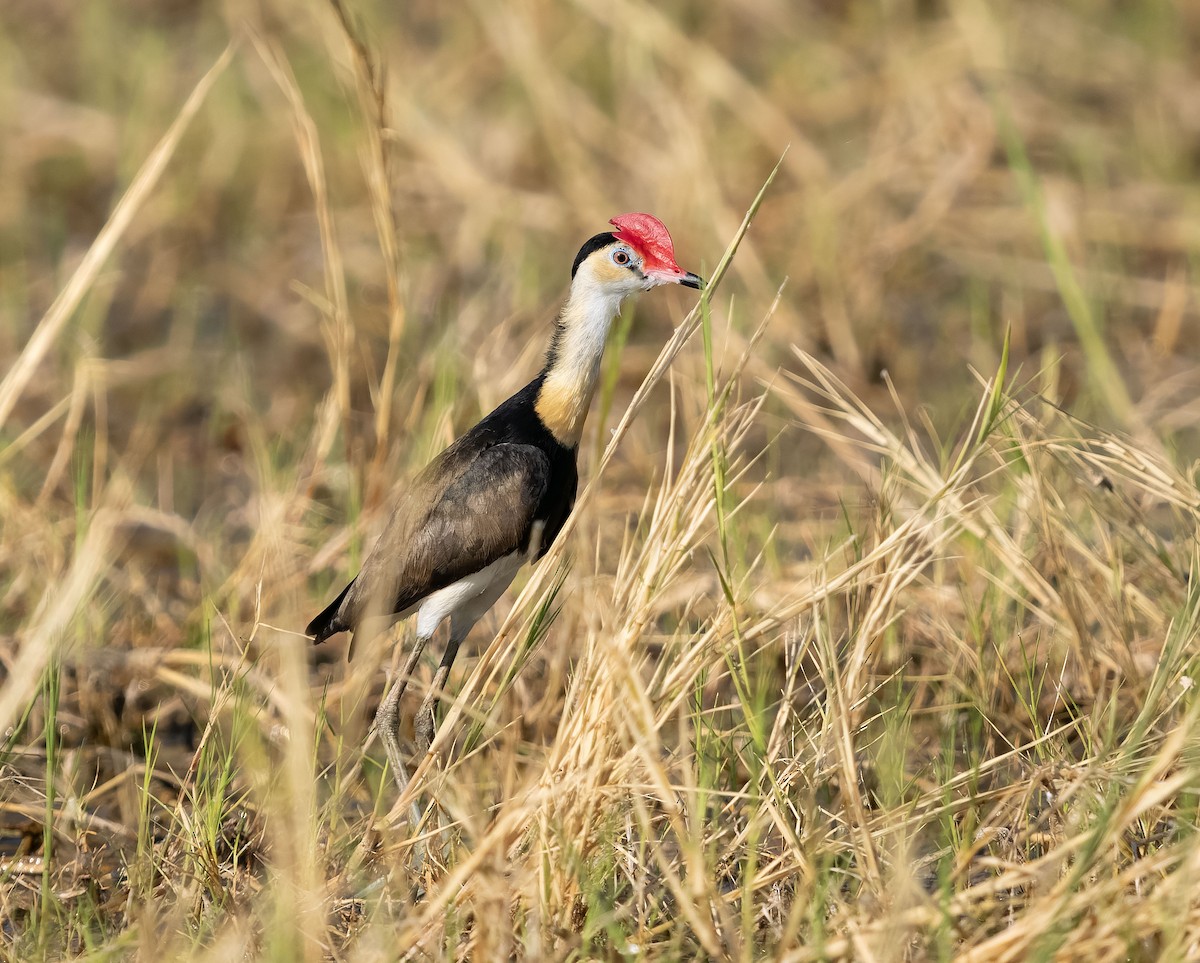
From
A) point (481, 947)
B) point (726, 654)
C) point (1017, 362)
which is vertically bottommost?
point (1017, 362)

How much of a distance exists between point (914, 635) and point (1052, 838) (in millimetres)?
1258

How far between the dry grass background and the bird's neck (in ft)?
1.29

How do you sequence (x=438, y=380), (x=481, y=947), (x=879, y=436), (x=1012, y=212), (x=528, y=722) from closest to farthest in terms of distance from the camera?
1. (x=481, y=947)
2. (x=879, y=436)
3. (x=528, y=722)
4. (x=438, y=380)
5. (x=1012, y=212)

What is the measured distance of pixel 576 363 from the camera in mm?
3641

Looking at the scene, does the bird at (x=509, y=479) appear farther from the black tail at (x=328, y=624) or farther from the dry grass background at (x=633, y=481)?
the dry grass background at (x=633, y=481)

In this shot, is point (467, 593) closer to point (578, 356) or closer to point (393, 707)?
point (393, 707)

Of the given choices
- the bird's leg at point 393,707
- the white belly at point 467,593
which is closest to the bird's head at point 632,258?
the white belly at point 467,593

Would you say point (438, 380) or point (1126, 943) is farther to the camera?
point (438, 380)

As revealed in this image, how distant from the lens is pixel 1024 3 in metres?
8.37

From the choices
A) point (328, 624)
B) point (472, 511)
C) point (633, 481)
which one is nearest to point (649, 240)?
point (472, 511)

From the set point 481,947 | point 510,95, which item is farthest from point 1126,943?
point 510,95

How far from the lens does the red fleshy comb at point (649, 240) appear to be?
3590 mm

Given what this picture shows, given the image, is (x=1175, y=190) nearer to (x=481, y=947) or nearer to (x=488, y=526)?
(x=488, y=526)

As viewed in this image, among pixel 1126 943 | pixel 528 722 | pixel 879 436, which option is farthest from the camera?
pixel 528 722
